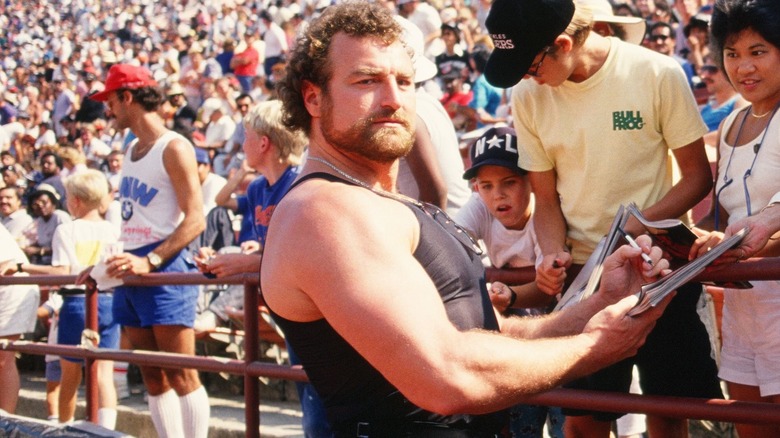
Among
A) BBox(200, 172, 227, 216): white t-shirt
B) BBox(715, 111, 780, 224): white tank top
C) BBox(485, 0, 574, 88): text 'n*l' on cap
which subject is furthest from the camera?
BBox(200, 172, 227, 216): white t-shirt

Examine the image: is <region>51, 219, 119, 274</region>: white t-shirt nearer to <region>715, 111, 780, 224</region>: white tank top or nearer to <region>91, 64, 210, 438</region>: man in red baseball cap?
<region>91, 64, 210, 438</region>: man in red baseball cap

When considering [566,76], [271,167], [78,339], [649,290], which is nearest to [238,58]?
[78,339]

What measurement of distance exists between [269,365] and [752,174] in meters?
1.93

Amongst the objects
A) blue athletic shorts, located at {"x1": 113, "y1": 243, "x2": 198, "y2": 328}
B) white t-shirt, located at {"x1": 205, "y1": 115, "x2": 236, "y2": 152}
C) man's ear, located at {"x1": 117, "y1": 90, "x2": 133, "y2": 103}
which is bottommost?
blue athletic shorts, located at {"x1": 113, "y1": 243, "x2": 198, "y2": 328}

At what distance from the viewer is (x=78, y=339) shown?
7.14 meters

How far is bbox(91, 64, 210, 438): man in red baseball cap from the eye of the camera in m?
5.22

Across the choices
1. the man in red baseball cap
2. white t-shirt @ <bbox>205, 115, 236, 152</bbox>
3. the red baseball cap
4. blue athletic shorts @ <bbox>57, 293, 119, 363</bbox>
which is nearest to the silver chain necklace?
the man in red baseball cap

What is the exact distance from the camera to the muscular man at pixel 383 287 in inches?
84.8

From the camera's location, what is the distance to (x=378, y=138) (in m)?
2.52

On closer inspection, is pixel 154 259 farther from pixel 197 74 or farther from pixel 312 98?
pixel 197 74

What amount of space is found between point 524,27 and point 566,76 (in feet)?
0.75

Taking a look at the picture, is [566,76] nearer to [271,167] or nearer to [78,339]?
[271,167]

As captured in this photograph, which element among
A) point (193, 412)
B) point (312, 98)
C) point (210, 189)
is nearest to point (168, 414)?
point (193, 412)

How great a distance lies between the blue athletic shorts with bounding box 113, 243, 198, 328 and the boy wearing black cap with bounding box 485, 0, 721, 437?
2.47 m
